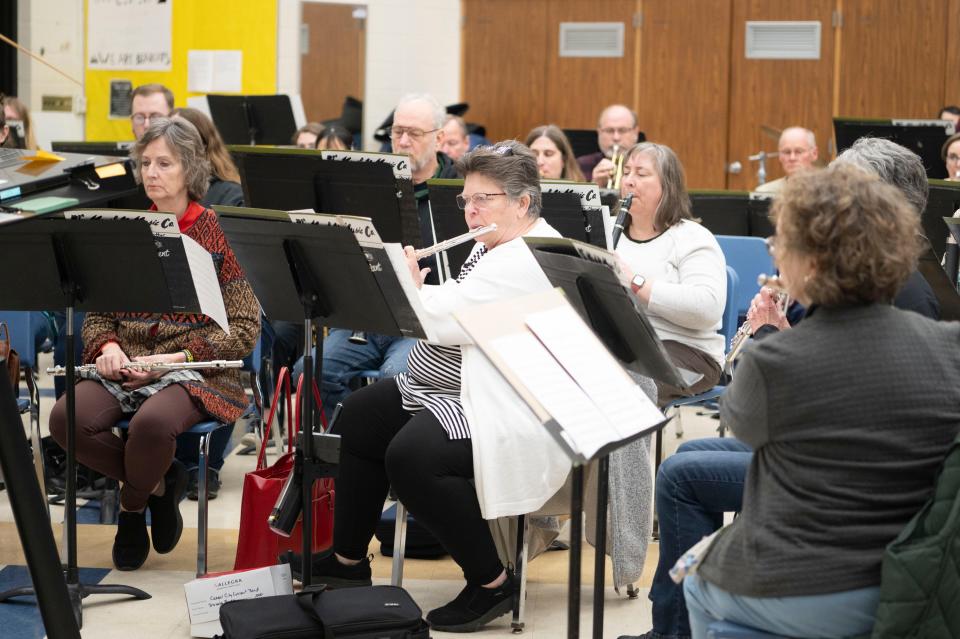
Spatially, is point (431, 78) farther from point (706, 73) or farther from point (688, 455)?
point (688, 455)

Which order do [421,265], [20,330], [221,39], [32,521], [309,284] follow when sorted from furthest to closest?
[221,39]
[421,265]
[20,330]
[309,284]
[32,521]

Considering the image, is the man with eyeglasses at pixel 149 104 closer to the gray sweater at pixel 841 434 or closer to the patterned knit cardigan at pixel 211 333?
the patterned knit cardigan at pixel 211 333

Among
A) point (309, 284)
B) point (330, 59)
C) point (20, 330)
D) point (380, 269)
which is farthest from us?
point (330, 59)

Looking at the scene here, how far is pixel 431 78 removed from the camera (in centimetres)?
889

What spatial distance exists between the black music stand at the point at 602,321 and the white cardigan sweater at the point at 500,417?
0.47 m

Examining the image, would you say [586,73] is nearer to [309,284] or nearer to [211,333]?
[211,333]

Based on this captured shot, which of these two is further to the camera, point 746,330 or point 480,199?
point 480,199

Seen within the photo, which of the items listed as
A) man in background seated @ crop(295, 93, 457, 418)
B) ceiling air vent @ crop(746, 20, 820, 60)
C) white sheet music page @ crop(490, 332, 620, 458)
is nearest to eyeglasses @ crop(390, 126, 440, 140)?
man in background seated @ crop(295, 93, 457, 418)

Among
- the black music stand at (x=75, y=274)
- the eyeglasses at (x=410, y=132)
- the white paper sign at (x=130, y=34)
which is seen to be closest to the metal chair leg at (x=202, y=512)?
the black music stand at (x=75, y=274)

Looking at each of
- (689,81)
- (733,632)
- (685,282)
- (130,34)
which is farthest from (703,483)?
(130,34)

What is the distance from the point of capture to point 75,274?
3027mm

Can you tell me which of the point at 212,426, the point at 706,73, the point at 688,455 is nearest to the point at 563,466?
the point at 688,455

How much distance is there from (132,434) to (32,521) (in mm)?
1415

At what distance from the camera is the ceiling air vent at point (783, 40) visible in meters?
8.29
